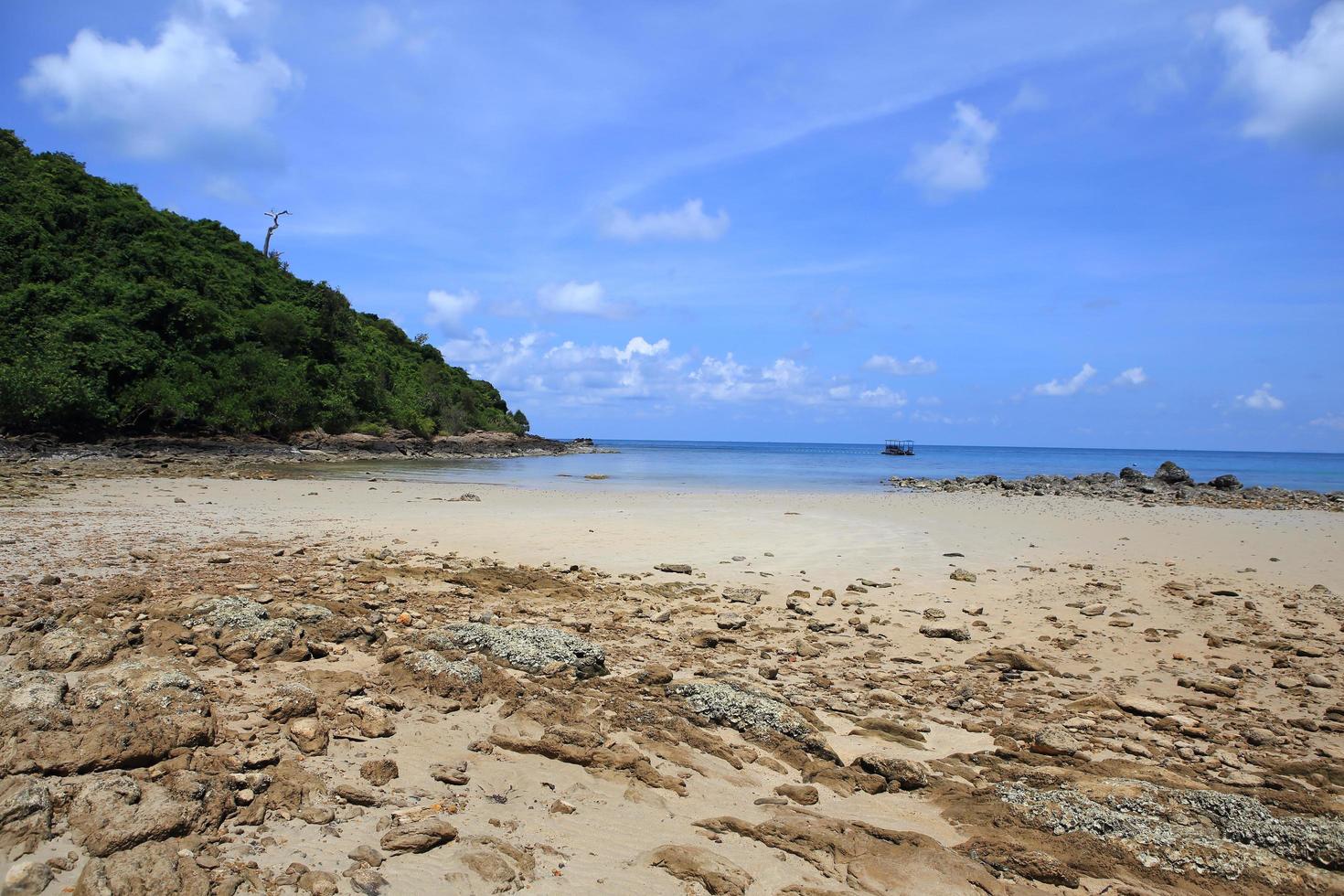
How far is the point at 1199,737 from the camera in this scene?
17.0 feet

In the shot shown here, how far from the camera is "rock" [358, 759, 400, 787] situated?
12.3ft

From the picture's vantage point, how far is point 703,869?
3.20 meters

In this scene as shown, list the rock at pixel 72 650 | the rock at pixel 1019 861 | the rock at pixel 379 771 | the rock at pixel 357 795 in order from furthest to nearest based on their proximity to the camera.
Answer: the rock at pixel 72 650 → the rock at pixel 379 771 → the rock at pixel 357 795 → the rock at pixel 1019 861

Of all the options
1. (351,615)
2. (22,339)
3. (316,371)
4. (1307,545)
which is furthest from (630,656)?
(316,371)

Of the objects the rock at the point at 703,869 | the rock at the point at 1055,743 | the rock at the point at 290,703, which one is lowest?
the rock at the point at 1055,743

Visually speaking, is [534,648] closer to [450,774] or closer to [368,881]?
[450,774]

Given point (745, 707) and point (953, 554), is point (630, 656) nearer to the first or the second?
point (745, 707)

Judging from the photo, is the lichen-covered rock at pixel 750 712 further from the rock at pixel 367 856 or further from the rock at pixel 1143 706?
the rock at pixel 1143 706

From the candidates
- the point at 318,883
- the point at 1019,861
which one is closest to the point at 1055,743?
the point at 1019,861

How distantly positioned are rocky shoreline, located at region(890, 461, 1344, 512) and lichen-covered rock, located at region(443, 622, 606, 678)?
24.1 metres

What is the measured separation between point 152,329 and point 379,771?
48.7 metres

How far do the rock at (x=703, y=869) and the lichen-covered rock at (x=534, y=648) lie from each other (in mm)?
2333

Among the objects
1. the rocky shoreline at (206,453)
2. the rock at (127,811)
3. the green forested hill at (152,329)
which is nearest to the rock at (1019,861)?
the rock at (127,811)

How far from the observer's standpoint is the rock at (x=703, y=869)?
10.2 feet
